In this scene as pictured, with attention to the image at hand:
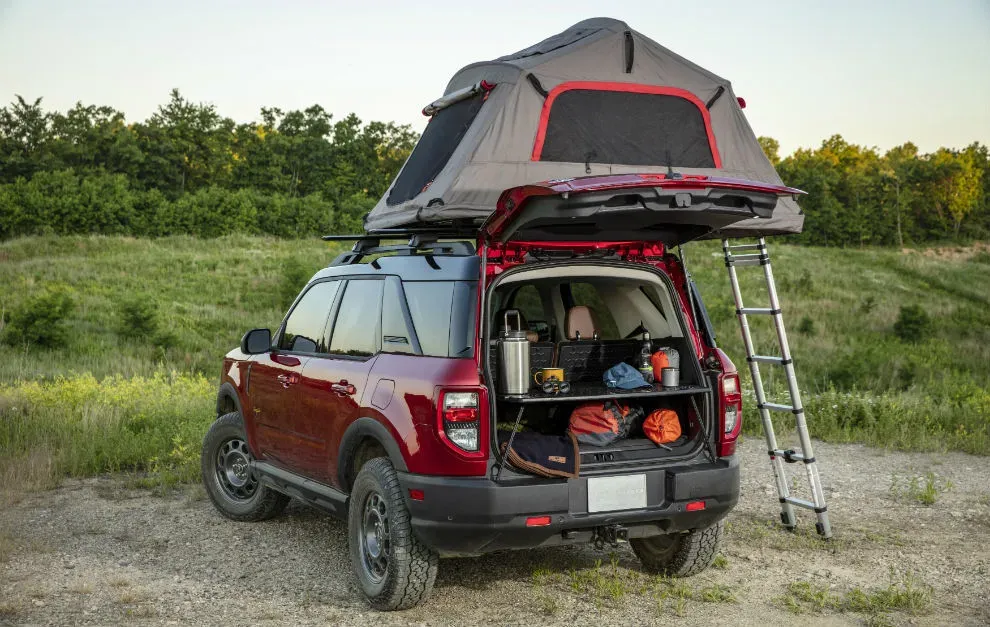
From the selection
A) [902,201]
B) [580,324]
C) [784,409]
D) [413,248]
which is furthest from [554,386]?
[902,201]

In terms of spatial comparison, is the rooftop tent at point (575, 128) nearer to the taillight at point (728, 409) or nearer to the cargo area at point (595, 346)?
the cargo area at point (595, 346)

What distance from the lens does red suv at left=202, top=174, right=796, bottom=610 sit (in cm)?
491

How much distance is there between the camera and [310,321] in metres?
6.71

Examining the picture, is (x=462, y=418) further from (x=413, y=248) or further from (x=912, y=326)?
(x=912, y=326)

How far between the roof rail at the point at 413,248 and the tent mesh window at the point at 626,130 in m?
1.65

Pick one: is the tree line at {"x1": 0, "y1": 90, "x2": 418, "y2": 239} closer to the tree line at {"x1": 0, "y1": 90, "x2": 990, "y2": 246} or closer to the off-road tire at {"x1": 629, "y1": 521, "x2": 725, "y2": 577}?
the tree line at {"x1": 0, "y1": 90, "x2": 990, "y2": 246}

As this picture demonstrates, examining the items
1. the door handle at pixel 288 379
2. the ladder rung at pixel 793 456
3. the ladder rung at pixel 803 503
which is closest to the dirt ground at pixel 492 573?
the ladder rung at pixel 803 503

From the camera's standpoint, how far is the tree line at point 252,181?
6019 cm

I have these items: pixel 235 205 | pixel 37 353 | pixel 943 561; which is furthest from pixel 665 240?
pixel 235 205

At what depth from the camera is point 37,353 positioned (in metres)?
27.7

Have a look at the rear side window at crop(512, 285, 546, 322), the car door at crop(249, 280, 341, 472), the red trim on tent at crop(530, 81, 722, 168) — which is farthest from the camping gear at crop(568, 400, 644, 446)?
the red trim on tent at crop(530, 81, 722, 168)

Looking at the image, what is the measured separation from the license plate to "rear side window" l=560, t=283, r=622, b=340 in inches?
49.8

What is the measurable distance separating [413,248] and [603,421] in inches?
57.4

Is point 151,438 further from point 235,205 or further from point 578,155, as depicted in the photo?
point 235,205
